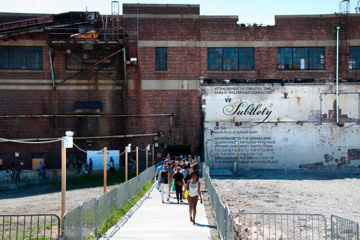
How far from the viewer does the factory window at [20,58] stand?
121 ft

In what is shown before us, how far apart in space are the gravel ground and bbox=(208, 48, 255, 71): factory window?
9424mm

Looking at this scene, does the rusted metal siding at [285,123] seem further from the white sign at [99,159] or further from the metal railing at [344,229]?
the metal railing at [344,229]

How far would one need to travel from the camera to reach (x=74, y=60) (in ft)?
123

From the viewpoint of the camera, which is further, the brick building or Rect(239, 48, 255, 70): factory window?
Rect(239, 48, 255, 70): factory window

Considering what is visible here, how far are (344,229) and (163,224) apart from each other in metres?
5.48

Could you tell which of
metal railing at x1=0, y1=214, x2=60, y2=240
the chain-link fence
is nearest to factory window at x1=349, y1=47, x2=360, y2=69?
the chain-link fence

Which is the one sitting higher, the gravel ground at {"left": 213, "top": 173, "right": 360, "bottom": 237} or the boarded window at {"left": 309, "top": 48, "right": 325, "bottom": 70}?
the boarded window at {"left": 309, "top": 48, "right": 325, "bottom": 70}

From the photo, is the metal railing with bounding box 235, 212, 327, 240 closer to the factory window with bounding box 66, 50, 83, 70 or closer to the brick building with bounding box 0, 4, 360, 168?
the brick building with bounding box 0, 4, 360, 168

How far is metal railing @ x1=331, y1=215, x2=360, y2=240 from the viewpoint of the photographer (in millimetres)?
9248

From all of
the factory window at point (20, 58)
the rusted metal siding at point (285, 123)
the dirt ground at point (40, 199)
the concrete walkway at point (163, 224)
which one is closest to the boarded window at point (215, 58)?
the rusted metal siding at point (285, 123)

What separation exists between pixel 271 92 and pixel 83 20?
1602 cm

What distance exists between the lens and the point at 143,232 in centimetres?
1227

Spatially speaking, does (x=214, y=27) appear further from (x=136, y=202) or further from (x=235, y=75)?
(x=136, y=202)

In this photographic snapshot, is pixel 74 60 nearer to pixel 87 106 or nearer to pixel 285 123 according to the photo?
pixel 87 106
